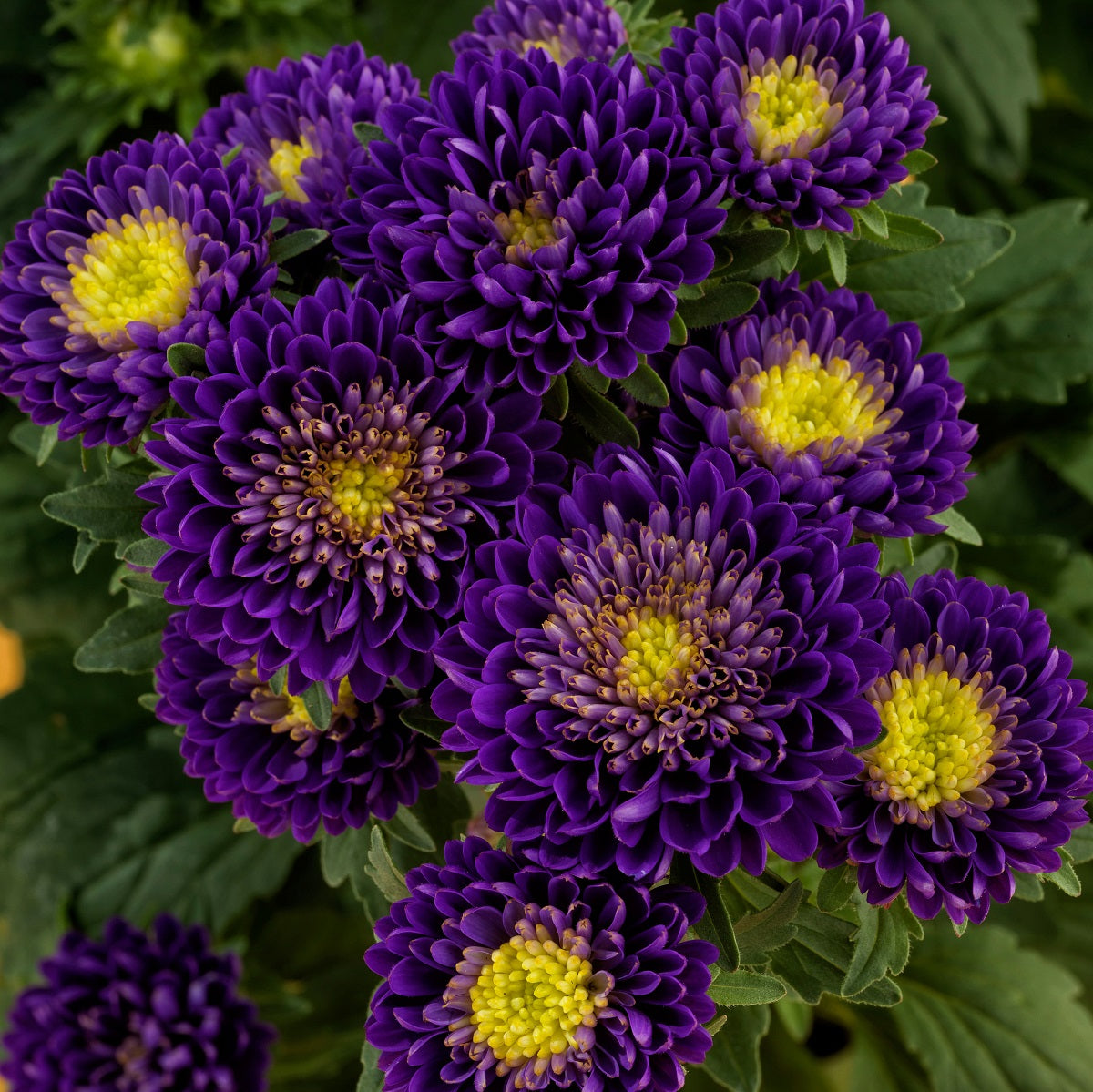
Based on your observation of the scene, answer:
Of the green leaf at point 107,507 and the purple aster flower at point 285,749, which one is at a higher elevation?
the green leaf at point 107,507

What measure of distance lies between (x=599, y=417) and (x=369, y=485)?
13cm

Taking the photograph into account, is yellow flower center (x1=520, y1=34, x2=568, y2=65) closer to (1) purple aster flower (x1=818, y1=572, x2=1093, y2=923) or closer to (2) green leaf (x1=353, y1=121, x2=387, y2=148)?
(2) green leaf (x1=353, y1=121, x2=387, y2=148)

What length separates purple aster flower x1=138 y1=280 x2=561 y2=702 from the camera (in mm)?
512

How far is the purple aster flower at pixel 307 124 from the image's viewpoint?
2.15 feet

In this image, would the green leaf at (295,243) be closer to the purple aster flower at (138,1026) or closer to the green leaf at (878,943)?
the green leaf at (878,943)

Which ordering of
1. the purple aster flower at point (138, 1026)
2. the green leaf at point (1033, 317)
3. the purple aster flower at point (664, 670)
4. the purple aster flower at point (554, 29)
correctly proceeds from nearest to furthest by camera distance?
the purple aster flower at point (664, 670), the purple aster flower at point (554, 29), the purple aster flower at point (138, 1026), the green leaf at point (1033, 317)

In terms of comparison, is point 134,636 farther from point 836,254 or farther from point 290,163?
point 836,254

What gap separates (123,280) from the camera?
1.93 ft

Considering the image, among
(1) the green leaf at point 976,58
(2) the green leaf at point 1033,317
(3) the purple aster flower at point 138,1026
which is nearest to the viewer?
(3) the purple aster flower at point 138,1026

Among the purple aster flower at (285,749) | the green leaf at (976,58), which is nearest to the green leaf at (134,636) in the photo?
the purple aster flower at (285,749)

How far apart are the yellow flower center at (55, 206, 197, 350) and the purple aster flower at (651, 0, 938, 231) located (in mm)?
273

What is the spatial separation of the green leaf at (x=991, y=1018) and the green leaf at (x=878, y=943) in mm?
444

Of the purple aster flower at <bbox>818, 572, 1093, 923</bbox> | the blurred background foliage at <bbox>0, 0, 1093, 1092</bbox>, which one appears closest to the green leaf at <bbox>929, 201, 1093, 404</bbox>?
the blurred background foliage at <bbox>0, 0, 1093, 1092</bbox>

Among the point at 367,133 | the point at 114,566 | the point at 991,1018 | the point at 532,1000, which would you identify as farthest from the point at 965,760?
the point at 114,566
